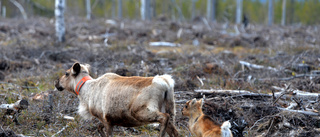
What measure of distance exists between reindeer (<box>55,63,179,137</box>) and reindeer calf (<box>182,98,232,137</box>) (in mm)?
499

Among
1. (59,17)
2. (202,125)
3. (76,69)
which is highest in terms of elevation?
(59,17)

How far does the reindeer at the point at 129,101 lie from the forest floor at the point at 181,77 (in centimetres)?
96

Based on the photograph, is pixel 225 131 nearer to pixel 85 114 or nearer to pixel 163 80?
pixel 163 80

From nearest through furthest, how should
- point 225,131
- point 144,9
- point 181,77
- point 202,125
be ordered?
point 225,131 < point 202,125 < point 181,77 < point 144,9

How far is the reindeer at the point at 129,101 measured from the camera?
198 inches

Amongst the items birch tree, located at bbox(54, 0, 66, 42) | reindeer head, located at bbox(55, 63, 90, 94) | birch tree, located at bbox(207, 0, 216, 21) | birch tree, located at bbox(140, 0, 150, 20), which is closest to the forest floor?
birch tree, located at bbox(54, 0, 66, 42)

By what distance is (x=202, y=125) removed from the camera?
18.2 feet

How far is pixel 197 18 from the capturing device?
2939 cm

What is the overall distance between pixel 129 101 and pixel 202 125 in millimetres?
1388

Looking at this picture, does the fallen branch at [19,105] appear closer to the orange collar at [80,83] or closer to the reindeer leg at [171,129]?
the orange collar at [80,83]

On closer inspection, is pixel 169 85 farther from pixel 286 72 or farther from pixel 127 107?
pixel 286 72

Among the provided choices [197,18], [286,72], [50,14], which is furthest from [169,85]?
[50,14]

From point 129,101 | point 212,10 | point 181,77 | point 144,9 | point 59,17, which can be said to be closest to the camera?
point 129,101

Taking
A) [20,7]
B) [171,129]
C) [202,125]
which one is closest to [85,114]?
[171,129]
